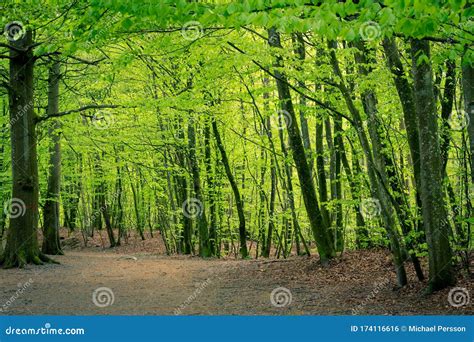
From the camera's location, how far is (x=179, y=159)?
21.8 m

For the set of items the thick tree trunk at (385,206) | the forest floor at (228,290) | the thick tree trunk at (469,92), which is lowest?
the forest floor at (228,290)

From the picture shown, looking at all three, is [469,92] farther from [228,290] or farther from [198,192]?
[198,192]

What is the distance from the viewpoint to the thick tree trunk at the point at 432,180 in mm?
7668

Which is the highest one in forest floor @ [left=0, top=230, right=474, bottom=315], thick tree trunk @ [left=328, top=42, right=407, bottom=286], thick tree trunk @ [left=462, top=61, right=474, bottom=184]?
thick tree trunk @ [left=462, top=61, right=474, bottom=184]

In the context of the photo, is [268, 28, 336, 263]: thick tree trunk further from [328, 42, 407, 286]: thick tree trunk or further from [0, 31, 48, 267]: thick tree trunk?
[0, 31, 48, 267]: thick tree trunk

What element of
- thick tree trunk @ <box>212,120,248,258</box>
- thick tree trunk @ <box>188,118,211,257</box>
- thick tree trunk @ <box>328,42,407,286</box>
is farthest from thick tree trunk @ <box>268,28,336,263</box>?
thick tree trunk @ <box>188,118,211,257</box>

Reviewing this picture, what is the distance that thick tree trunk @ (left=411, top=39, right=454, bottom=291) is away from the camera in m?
7.67

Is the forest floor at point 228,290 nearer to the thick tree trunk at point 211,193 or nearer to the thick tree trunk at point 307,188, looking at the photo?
the thick tree trunk at point 307,188

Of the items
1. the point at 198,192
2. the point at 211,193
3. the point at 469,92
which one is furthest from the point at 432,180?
the point at 211,193

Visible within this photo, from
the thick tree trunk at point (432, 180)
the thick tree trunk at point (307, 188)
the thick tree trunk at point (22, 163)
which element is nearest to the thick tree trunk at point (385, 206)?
the thick tree trunk at point (432, 180)

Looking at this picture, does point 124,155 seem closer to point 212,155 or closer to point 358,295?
point 212,155

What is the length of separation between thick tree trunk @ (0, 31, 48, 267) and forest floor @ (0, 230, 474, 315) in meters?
0.79

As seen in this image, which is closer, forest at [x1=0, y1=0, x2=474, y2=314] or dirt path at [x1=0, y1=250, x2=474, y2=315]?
forest at [x1=0, y1=0, x2=474, y2=314]

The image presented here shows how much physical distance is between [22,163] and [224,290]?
7.32 m
